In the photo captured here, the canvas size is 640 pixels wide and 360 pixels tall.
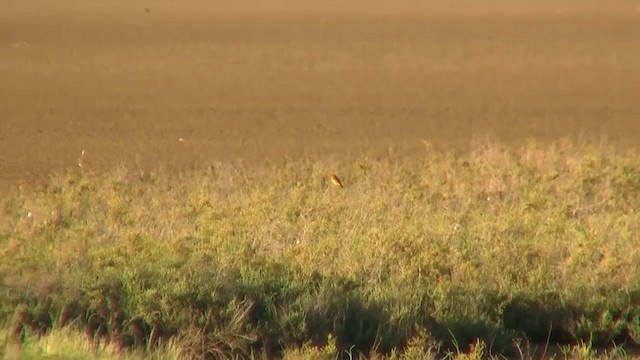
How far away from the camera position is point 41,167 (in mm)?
18250

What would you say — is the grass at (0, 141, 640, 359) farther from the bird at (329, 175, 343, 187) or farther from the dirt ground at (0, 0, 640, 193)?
the dirt ground at (0, 0, 640, 193)

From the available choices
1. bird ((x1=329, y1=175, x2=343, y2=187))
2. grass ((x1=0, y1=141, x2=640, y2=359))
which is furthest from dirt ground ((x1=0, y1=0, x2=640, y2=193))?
Result: grass ((x1=0, y1=141, x2=640, y2=359))

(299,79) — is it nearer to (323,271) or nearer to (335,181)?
(335,181)

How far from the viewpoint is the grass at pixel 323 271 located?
891 cm

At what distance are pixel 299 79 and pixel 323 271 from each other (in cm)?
1755

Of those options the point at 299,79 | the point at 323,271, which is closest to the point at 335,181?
the point at 323,271

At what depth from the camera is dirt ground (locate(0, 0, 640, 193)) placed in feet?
69.1

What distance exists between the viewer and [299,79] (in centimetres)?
2756

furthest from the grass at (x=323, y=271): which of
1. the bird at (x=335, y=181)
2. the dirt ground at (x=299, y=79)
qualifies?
the dirt ground at (x=299, y=79)

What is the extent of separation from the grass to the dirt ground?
199 inches

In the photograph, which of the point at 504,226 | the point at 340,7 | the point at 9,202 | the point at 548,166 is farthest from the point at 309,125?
the point at 340,7

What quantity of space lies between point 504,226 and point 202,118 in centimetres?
1194

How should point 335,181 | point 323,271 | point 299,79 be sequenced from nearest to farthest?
point 323,271
point 335,181
point 299,79

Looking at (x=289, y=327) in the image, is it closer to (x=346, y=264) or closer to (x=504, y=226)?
(x=346, y=264)
